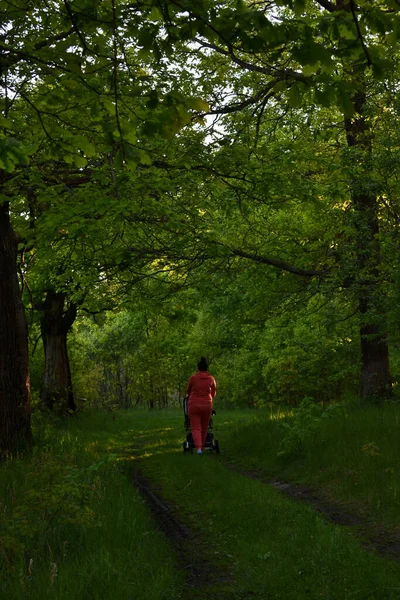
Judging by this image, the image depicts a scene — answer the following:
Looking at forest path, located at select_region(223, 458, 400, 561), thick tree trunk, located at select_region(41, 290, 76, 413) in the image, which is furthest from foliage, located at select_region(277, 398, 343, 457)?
thick tree trunk, located at select_region(41, 290, 76, 413)

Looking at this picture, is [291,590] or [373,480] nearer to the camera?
[291,590]

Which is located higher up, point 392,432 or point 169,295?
point 169,295

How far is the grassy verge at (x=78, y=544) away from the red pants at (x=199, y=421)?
13.3 ft

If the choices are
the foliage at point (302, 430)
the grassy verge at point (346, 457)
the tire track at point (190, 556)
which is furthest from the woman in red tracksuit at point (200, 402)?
the tire track at point (190, 556)

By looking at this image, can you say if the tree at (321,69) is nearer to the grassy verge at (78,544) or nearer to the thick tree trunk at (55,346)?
the grassy verge at (78,544)

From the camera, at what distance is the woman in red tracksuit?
11.3 m

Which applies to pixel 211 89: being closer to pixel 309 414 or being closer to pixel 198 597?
pixel 309 414

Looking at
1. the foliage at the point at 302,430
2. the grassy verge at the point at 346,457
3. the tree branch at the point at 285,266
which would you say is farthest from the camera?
the tree branch at the point at 285,266

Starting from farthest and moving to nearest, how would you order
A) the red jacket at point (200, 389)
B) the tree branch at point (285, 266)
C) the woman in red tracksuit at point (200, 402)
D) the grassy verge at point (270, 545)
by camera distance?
the tree branch at point (285, 266) < the red jacket at point (200, 389) < the woman in red tracksuit at point (200, 402) < the grassy verge at point (270, 545)

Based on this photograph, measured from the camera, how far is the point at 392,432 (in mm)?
8953

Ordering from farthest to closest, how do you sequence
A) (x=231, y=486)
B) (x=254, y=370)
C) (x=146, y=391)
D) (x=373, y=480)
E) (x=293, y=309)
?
(x=146, y=391)
(x=254, y=370)
(x=293, y=309)
(x=231, y=486)
(x=373, y=480)

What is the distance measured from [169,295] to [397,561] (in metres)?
8.94

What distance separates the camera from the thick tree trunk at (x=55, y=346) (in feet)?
62.9

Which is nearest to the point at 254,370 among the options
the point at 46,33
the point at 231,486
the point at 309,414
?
the point at 309,414
